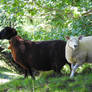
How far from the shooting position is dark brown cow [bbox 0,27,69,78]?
618cm

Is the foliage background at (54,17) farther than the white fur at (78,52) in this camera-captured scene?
No

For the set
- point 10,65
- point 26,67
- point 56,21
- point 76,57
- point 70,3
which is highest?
point 70,3

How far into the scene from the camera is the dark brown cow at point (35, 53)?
618 cm

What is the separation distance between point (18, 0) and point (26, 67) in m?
2.40

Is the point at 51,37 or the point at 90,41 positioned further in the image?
the point at 51,37

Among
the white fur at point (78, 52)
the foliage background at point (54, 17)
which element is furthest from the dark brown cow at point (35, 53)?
the white fur at point (78, 52)

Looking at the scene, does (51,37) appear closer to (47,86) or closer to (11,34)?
(11,34)

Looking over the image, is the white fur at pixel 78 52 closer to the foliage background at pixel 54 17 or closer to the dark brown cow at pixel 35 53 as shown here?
the foliage background at pixel 54 17

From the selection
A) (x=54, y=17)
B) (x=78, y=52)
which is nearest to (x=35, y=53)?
(x=78, y=52)

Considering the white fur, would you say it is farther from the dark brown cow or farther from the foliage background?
the dark brown cow

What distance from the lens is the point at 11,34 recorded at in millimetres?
6348

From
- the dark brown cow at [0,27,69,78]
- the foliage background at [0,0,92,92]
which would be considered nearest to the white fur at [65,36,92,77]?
the foliage background at [0,0,92,92]

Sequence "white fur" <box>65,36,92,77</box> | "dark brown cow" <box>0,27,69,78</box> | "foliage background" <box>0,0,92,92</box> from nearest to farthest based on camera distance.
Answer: "foliage background" <box>0,0,92,92</box>, "white fur" <box>65,36,92,77</box>, "dark brown cow" <box>0,27,69,78</box>

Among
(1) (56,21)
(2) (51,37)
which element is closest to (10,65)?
(2) (51,37)
